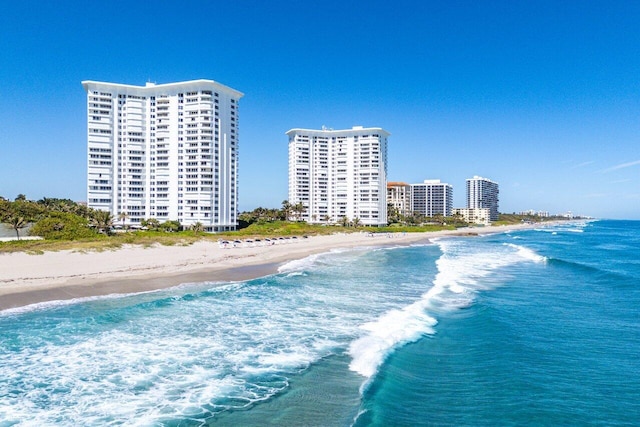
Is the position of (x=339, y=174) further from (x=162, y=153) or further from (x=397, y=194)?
(x=397, y=194)

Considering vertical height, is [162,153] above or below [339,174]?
below

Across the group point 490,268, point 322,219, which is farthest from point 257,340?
point 322,219

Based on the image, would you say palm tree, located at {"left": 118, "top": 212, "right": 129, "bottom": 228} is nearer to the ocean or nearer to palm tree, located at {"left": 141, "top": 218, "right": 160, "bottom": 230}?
palm tree, located at {"left": 141, "top": 218, "right": 160, "bottom": 230}

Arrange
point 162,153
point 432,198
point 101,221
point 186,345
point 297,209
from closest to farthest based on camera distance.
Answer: point 186,345
point 101,221
point 162,153
point 297,209
point 432,198

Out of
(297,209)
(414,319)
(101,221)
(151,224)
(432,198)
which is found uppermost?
(432,198)

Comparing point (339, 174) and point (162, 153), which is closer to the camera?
point (162, 153)

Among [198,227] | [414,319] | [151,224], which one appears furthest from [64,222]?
[414,319]

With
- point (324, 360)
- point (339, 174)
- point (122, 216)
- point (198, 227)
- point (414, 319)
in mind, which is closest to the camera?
point (324, 360)

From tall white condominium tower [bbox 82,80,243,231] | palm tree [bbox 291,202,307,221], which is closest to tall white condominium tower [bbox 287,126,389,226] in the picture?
palm tree [bbox 291,202,307,221]
